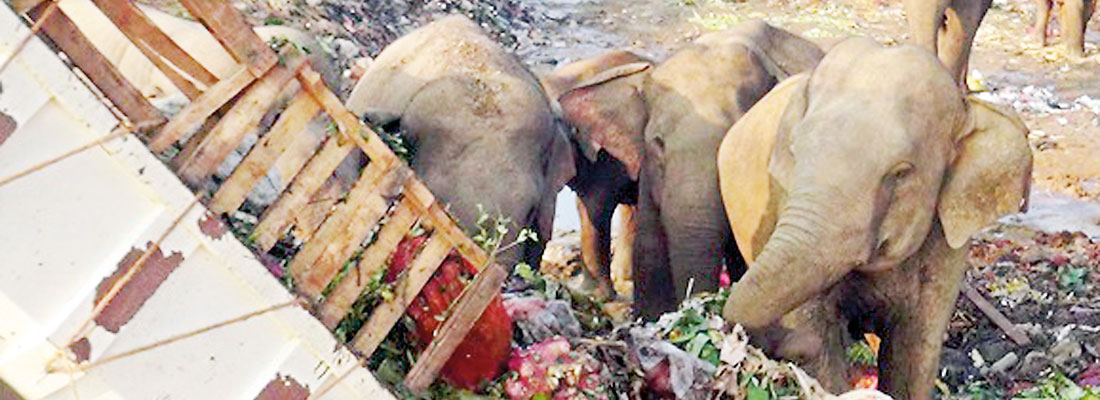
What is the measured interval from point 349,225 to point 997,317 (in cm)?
455

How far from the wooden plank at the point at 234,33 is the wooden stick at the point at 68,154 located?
0.39 metres

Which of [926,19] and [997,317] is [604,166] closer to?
[997,317]

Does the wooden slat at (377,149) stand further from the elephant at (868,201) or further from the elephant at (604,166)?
the elephant at (604,166)

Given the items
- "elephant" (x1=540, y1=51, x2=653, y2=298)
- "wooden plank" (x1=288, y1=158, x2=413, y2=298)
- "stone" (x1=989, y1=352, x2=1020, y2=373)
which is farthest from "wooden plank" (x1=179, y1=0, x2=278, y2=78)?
"stone" (x1=989, y1=352, x2=1020, y2=373)

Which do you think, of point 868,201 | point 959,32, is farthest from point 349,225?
point 959,32

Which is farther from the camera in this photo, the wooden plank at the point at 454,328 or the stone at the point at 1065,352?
the stone at the point at 1065,352

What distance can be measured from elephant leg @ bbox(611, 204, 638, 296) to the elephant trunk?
3888 mm

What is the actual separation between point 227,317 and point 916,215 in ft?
10.1

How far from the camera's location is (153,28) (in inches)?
184

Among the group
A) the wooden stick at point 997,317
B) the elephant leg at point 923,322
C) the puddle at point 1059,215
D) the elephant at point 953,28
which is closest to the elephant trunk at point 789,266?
the elephant leg at point 923,322

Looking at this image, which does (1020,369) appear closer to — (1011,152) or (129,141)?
(1011,152)

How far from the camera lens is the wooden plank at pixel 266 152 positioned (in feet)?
14.8

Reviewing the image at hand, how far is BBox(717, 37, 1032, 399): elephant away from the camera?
612 centimetres

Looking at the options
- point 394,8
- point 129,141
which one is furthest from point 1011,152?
point 394,8
